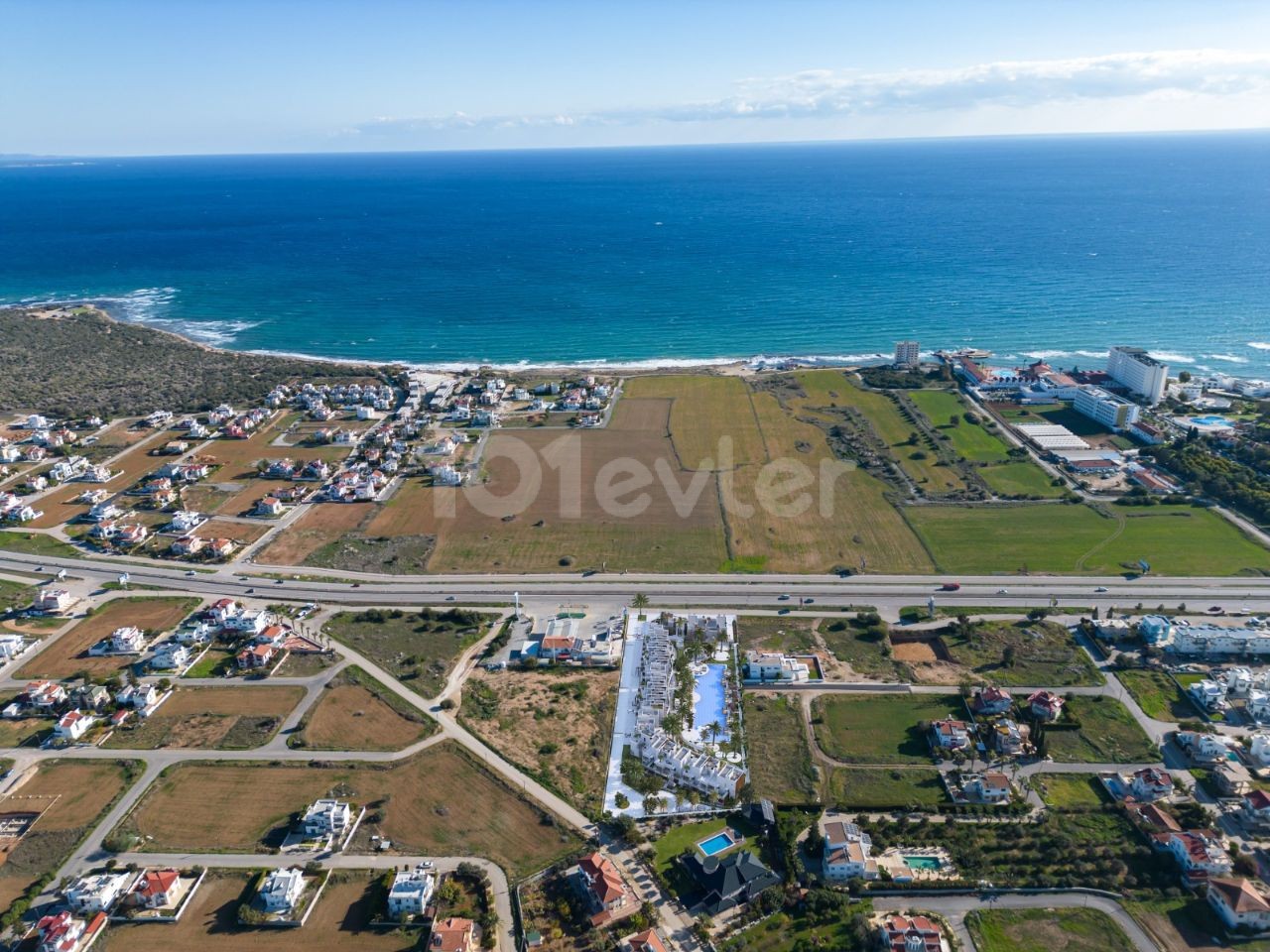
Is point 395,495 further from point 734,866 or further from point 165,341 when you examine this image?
point 165,341

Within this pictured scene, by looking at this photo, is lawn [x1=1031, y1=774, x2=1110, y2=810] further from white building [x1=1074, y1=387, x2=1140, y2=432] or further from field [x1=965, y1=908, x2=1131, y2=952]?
white building [x1=1074, y1=387, x2=1140, y2=432]

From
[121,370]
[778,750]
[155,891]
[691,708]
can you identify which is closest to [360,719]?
[155,891]

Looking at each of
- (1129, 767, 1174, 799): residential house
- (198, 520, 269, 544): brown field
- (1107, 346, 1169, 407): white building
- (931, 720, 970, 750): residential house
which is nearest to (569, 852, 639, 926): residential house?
(931, 720, 970, 750): residential house

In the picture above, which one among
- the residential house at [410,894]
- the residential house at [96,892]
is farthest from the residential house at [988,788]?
the residential house at [96,892]

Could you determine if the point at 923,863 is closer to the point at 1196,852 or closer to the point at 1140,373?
the point at 1196,852

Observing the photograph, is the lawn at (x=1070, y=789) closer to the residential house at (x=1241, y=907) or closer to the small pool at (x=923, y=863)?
the residential house at (x=1241, y=907)

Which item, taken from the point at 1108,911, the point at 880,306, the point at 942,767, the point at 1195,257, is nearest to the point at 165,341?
the point at 880,306
